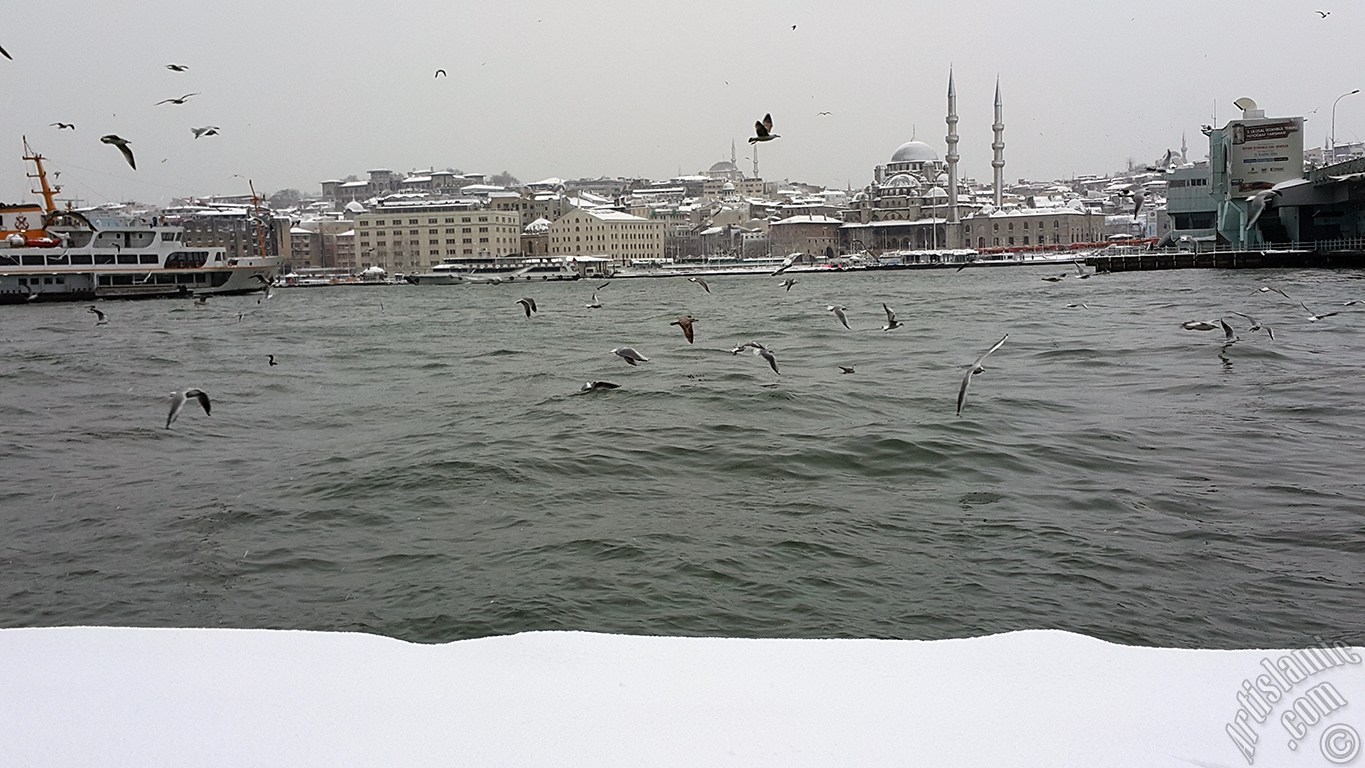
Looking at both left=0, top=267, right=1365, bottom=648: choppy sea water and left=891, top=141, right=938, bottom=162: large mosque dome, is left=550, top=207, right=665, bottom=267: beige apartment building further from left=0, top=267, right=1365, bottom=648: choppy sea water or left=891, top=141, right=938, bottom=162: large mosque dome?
left=0, top=267, right=1365, bottom=648: choppy sea water

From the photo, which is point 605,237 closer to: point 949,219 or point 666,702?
point 949,219

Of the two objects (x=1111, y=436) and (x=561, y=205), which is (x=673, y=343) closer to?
(x=1111, y=436)

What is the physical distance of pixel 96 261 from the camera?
36.3 metres

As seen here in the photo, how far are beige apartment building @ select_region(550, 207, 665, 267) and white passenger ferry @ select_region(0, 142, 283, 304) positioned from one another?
3465 centimetres

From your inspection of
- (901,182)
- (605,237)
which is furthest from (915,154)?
(605,237)

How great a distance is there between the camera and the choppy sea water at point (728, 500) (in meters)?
3.38

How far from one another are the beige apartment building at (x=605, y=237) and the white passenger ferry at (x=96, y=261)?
3465cm

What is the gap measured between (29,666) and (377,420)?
6.30m

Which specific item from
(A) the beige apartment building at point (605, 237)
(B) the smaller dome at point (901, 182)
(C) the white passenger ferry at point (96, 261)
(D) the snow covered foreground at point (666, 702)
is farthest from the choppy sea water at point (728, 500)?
(B) the smaller dome at point (901, 182)

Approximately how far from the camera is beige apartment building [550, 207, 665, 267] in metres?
72.3

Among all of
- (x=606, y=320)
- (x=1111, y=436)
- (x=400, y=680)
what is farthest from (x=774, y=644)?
(x=606, y=320)

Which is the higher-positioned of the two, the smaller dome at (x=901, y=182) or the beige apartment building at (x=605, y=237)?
the smaller dome at (x=901, y=182)

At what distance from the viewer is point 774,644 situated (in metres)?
1.68

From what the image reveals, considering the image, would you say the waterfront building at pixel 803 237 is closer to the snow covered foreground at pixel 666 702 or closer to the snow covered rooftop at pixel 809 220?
the snow covered rooftop at pixel 809 220
